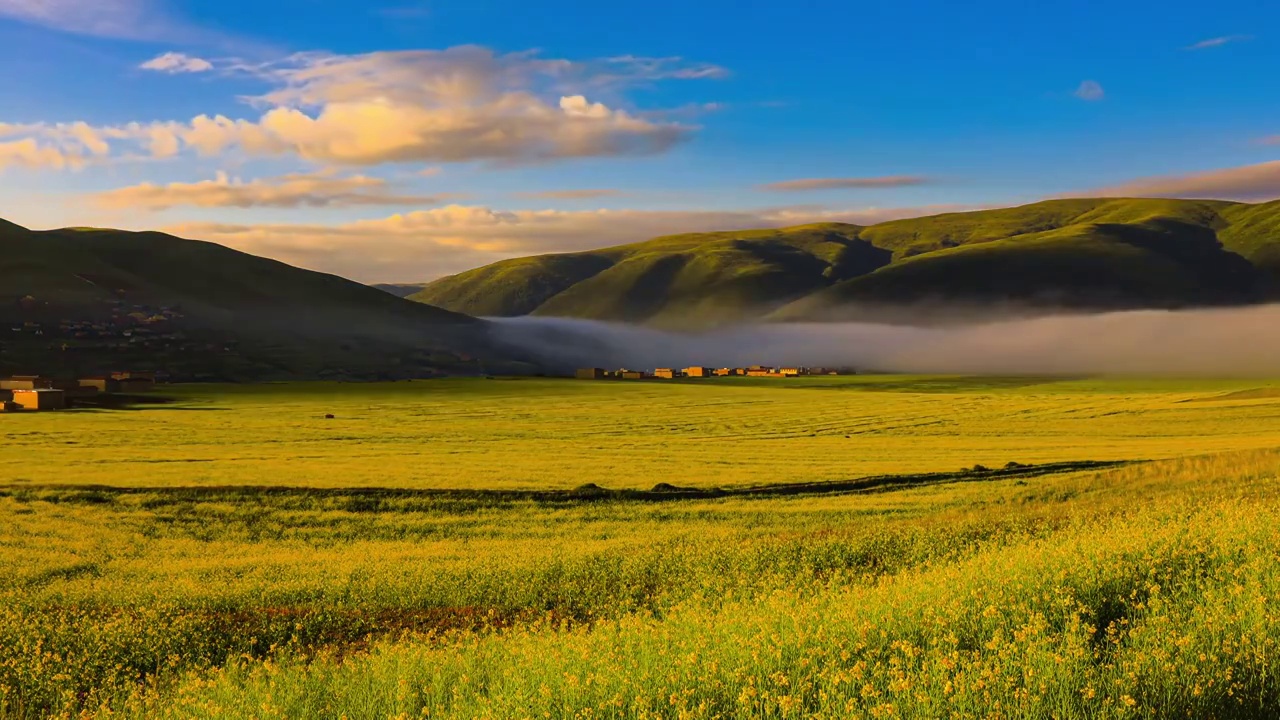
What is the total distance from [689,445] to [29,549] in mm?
44039

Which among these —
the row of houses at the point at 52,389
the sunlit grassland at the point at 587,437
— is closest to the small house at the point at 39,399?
the row of houses at the point at 52,389

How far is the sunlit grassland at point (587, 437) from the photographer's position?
145ft

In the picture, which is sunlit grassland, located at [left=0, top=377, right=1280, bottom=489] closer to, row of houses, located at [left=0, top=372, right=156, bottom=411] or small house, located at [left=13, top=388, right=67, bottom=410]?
small house, located at [left=13, top=388, right=67, bottom=410]

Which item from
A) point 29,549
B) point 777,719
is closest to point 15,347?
point 29,549

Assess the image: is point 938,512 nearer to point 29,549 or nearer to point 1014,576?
point 1014,576

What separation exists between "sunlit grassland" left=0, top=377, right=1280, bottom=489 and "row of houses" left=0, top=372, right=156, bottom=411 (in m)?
9.57

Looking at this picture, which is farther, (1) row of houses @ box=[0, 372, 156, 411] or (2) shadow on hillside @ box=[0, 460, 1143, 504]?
(1) row of houses @ box=[0, 372, 156, 411]

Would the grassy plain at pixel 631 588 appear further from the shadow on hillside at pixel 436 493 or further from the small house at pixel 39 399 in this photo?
the small house at pixel 39 399

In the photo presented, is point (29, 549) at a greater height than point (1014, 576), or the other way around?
point (1014, 576)

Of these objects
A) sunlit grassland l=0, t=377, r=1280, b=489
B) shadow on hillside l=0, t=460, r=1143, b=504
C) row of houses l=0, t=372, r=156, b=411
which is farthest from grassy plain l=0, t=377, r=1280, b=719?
row of houses l=0, t=372, r=156, b=411

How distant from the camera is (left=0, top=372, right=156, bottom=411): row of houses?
3733 inches

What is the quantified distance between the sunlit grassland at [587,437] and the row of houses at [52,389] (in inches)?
377

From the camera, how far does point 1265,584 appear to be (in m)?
10.3

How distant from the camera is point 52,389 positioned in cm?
10169
